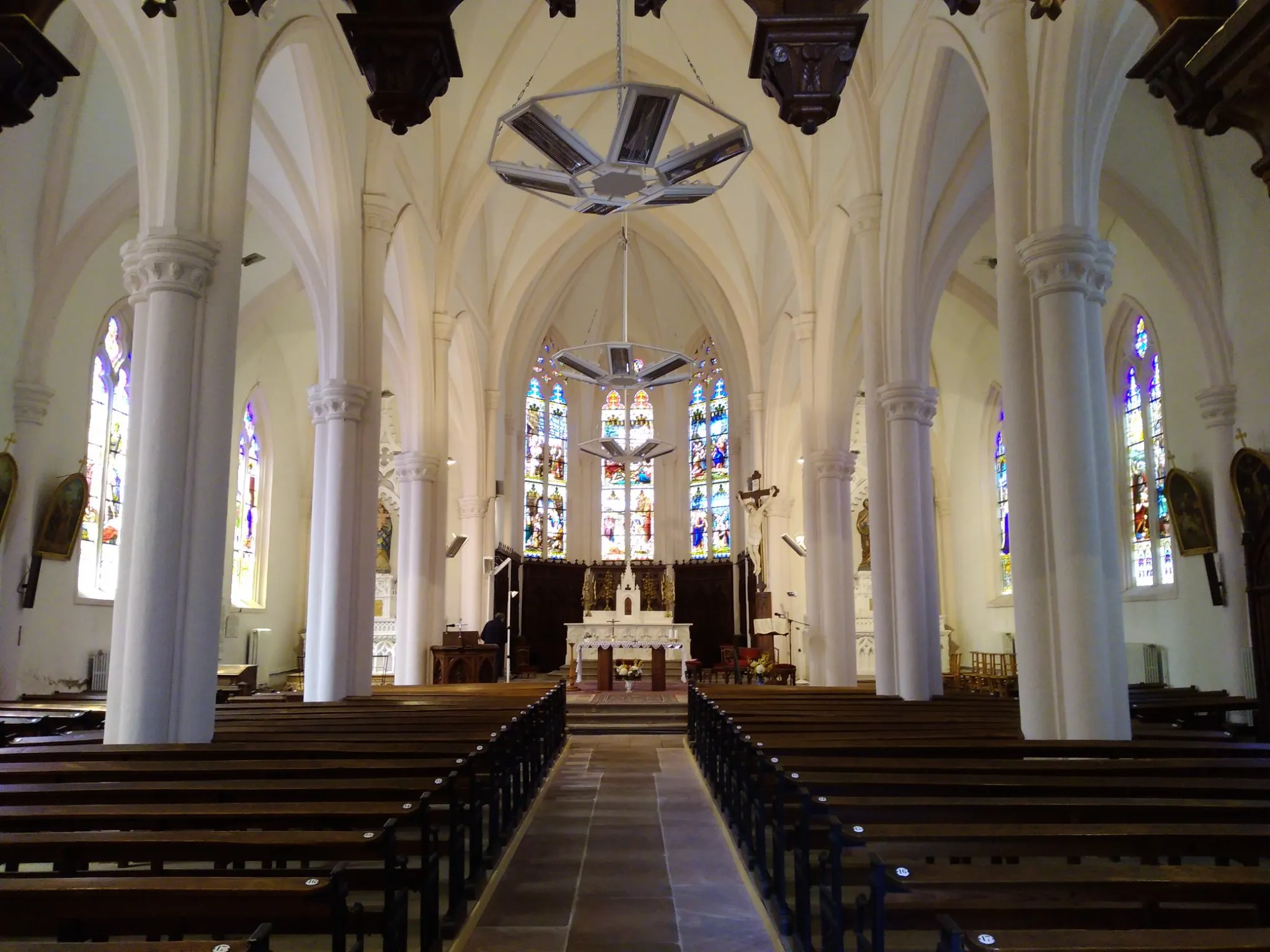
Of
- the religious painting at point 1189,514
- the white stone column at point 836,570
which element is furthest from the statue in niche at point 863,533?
the religious painting at point 1189,514

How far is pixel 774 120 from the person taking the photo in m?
18.4

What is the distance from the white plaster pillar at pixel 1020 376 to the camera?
26.0 feet

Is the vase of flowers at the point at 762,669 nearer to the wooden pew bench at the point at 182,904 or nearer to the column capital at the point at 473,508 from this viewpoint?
the column capital at the point at 473,508

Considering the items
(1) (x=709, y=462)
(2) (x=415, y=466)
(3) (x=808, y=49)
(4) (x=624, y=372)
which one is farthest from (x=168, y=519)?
(1) (x=709, y=462)

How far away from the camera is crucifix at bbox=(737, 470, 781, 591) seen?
76.5ft

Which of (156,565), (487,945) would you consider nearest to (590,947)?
(487,945)

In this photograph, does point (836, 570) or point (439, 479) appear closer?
point (836, 570)

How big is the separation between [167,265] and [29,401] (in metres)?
7.76

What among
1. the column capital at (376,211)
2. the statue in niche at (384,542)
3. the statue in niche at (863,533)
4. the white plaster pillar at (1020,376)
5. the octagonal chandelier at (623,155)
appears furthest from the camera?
the statue in niche at (384,542)

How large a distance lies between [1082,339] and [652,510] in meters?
21.7

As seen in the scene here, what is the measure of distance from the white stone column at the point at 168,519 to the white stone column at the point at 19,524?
731cm

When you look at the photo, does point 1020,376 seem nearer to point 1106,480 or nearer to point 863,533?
point 1106,480

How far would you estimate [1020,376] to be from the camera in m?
8.41

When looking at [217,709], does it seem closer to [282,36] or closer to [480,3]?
[282,36]
